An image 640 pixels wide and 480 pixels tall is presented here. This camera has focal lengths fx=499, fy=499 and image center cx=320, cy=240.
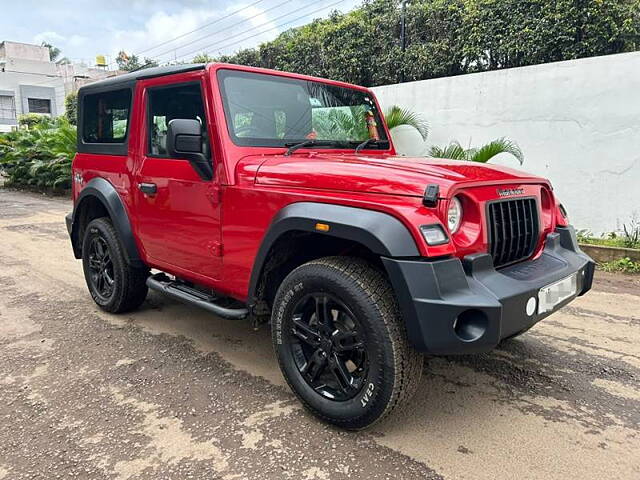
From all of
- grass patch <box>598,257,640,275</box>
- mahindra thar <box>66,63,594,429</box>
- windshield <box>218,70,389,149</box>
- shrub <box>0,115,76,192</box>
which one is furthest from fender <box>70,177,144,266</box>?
shrub <box>0,115,76,192</box>

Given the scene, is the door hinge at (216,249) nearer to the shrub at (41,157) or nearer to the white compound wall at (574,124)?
the white compound wall at (574,124)

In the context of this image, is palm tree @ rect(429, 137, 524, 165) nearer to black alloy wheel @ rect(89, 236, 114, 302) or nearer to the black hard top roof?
the black hard top roof

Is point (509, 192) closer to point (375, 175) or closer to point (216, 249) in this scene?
point (375, 175)

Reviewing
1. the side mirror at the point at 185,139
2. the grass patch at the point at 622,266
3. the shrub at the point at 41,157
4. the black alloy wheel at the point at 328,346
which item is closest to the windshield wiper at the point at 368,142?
the side mirror at the point at 185,139

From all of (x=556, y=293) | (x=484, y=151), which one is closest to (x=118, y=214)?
(x=556, y=293)

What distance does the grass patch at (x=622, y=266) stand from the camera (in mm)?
5852

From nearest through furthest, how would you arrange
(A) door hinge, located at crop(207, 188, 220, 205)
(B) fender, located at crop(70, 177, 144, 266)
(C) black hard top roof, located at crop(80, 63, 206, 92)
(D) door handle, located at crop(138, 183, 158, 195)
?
1. (A) door hinge, located at crop(207, 188, 220, 205)
2. (C) black hard top roof, located at crop(80, 63, 206, 92)
3. (D) door handle, located at crop(138, 183, 158, 195)
4. (B) fender, located at crop(70, 177, 144, 266)

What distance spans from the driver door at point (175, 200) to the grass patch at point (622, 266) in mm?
4997

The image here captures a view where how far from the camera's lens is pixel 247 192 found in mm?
2912

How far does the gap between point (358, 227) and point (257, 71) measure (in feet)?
5.31

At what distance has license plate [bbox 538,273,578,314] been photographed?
2.50m

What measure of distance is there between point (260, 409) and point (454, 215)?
1.51 metres

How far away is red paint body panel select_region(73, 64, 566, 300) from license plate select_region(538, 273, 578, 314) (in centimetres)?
26

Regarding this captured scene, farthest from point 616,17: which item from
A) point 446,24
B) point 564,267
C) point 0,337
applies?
point 0,337
